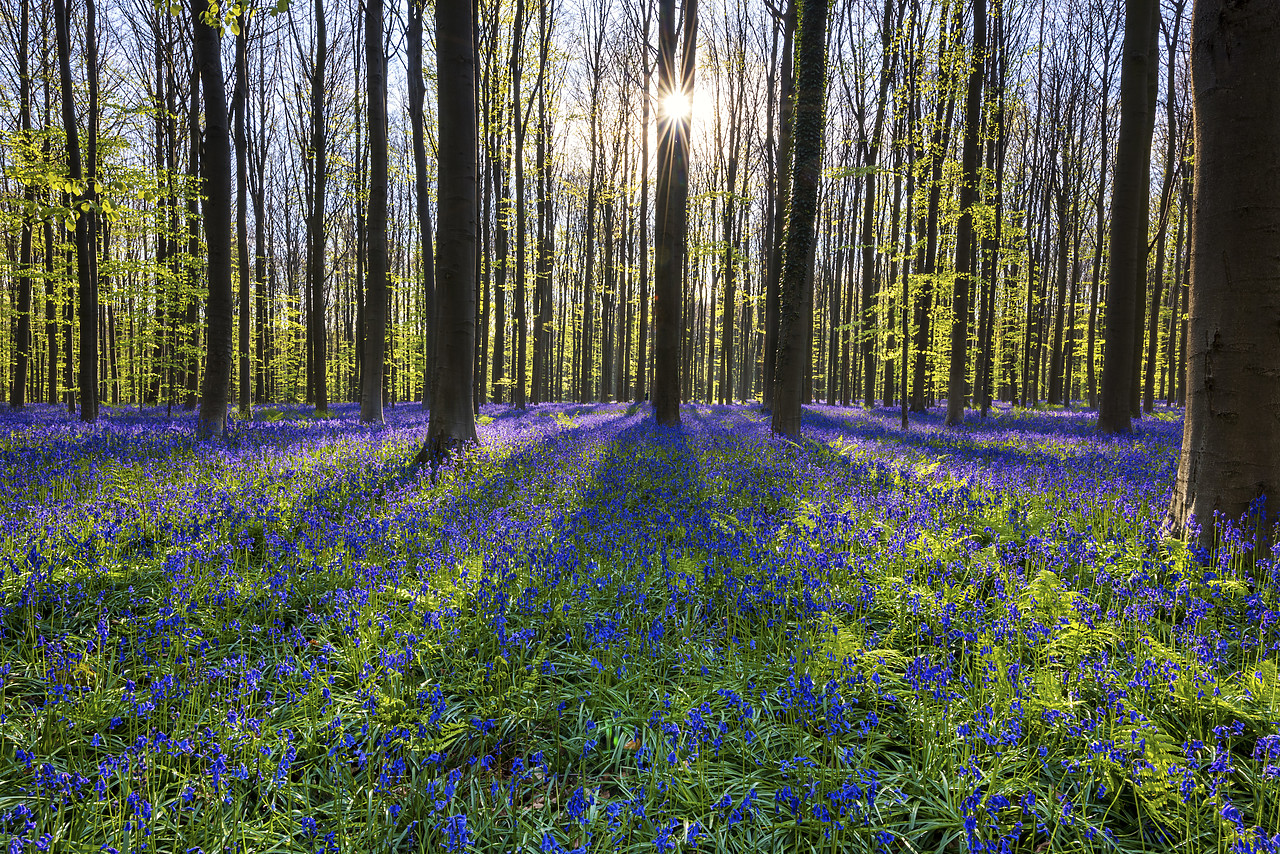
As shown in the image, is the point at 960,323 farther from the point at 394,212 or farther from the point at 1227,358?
the point at 394,212

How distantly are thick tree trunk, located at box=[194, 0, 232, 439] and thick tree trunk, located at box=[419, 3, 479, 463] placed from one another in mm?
4593

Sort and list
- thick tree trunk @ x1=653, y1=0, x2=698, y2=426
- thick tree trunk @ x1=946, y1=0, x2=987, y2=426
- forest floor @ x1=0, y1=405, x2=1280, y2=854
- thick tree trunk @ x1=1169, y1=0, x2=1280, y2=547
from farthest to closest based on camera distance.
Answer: thick tree trunk @ x1=946, y1=0, x2=987, y2=426, thick tree trunk @ x1=653, y1=0, x2=698, y2=426, thick tree trunk @ x1=1169, y1=0, x2=1280, y2=547, forest floor @ x1=0, y1=405, x2=1280, y2=854

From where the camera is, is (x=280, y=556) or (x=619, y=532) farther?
(x=619, y=532)

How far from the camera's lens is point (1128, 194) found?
33.6 ft

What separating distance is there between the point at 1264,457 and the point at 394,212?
44527 millimetres

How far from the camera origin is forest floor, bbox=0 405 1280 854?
196cm

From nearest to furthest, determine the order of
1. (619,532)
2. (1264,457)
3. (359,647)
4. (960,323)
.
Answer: (359,647) → (1264,457) → (619,532) → (960,323)

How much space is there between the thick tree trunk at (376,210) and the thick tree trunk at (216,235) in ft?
12.8

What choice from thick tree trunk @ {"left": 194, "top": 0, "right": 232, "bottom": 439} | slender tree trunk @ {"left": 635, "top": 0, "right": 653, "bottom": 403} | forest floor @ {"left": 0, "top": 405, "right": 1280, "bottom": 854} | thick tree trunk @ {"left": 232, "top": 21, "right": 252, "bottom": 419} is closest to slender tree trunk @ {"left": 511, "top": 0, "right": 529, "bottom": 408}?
slender tree trunk @ {"left": 635, "top": 0, "right": 653, "bottom": 403}

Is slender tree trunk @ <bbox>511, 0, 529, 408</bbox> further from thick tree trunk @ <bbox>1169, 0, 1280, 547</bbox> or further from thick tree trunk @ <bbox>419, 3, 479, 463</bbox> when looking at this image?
thick tree trunk @ <bbox>1169, 0, 1280, 547</bbox>

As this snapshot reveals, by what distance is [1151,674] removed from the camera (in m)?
2.42

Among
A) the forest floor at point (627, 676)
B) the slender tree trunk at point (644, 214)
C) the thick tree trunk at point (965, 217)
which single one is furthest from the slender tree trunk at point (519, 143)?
the forest floor at point (627, 676)

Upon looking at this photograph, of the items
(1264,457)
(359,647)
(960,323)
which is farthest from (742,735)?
(960,323)

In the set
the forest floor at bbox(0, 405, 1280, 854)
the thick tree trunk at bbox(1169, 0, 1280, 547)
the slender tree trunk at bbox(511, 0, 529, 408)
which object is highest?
the slender tree trunk at bbox(511, 0, 529, 408)
